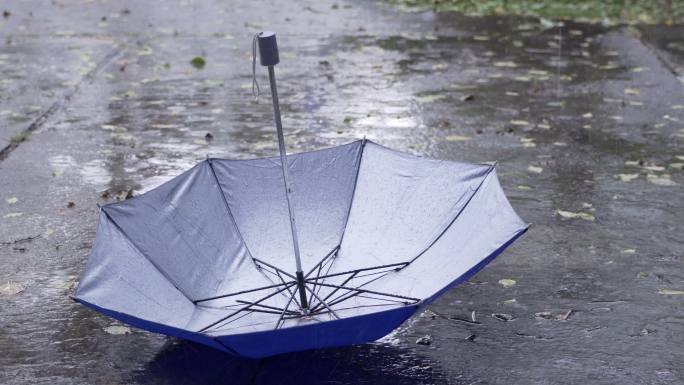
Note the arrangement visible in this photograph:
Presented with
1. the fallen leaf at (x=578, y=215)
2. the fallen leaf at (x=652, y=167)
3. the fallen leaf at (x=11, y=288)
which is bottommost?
the fallen leaf at (x=578, y=215)

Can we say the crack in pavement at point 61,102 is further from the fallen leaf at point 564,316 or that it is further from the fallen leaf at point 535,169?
the fallen leaf at point 564,316

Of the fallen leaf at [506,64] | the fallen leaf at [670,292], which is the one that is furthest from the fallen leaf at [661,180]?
the fallen leaf at [506,64]

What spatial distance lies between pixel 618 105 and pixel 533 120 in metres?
0.90

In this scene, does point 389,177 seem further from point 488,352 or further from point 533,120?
point 533,120

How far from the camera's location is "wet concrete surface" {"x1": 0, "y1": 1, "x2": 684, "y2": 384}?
12.0 ft

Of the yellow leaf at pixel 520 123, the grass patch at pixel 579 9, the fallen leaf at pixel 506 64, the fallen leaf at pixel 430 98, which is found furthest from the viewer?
the grass patch at pixel 579 9

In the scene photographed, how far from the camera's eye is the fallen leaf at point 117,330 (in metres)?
3.87

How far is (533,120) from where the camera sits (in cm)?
694

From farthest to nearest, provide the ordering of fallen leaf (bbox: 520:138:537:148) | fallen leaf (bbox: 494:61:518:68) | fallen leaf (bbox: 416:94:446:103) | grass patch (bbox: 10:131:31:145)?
fallen leaf (bbox: 494:61:518:68) → fallen leaf (bbox: 416:94:446:103) → grass patch (bbox: 10:131:31:145) → fallen leaf (bbox: 520:138:537:148)

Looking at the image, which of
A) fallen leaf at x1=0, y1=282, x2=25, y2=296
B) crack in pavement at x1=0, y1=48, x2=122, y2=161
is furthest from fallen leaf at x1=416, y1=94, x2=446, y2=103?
fallen leaf at x1=0, y1=282, x2=25, y2=296

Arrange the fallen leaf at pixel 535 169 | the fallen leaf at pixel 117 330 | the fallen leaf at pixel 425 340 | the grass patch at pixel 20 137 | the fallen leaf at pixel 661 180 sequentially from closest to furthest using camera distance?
the fallen leaf at pixel 425 340 → the fallen leaf at pixel 117 330 → the fallen leaf at pixel 661 180 → the fallen leaf at pixel 535 169 → the grass patch at pixel 20 137

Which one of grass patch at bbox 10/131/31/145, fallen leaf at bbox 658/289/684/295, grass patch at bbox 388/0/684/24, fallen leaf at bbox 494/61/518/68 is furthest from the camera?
grass patch at bbox 388/0/684/24

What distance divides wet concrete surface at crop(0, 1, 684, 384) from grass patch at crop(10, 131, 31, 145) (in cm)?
5

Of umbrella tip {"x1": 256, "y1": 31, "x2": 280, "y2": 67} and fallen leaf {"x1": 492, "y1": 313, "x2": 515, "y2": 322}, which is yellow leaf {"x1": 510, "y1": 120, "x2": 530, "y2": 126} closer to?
fallen leaf {"x1": 492, "y1": 313, "x2": 515, "y2": 322}
